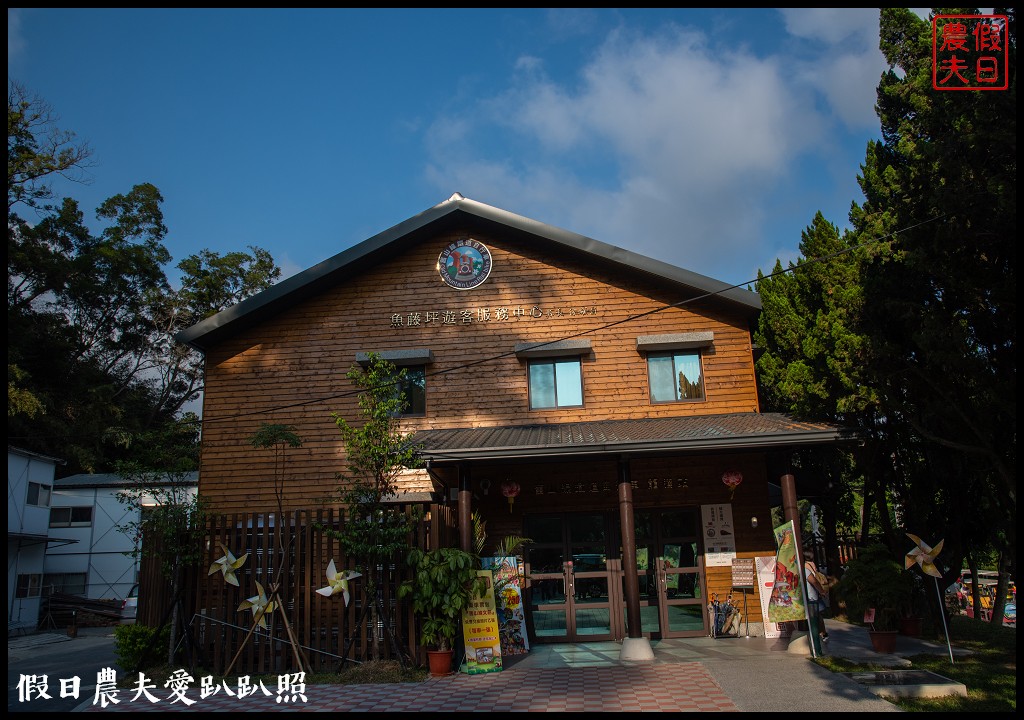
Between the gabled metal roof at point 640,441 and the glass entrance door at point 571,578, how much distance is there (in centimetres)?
217

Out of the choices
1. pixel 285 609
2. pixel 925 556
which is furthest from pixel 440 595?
pixel 925 556

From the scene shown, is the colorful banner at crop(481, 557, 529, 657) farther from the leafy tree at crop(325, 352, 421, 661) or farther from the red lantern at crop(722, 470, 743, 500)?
the red lantern at crop(722, 470, 743, 500)

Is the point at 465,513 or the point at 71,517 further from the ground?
the point at 71,517

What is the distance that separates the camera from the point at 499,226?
15250mm

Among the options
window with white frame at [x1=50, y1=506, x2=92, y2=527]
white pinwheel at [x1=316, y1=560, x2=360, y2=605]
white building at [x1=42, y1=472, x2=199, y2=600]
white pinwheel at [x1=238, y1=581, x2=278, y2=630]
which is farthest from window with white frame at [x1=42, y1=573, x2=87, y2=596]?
white pinwheel at [x1=316, y1=560, x2=360, y2=605]

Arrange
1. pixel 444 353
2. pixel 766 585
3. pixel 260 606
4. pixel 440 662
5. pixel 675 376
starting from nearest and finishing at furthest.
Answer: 1. pixel 440 662
2. pixel 260 606
3. pixel 766 585
4. pixel 675 376
5. pixel 444 353

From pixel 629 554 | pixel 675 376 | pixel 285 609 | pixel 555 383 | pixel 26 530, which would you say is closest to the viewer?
pixel 285 609

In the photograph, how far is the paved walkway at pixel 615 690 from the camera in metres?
8.34

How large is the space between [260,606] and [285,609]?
1.68 ft

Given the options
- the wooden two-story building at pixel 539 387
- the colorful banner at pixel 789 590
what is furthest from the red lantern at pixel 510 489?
the colorful banner at pixel 789 590

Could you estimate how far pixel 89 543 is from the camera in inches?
1228

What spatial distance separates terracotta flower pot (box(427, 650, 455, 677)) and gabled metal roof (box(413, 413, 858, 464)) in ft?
9.39

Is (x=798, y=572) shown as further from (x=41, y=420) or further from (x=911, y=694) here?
(x=41, y=420)

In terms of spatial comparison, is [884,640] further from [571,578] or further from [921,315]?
[571,578]
